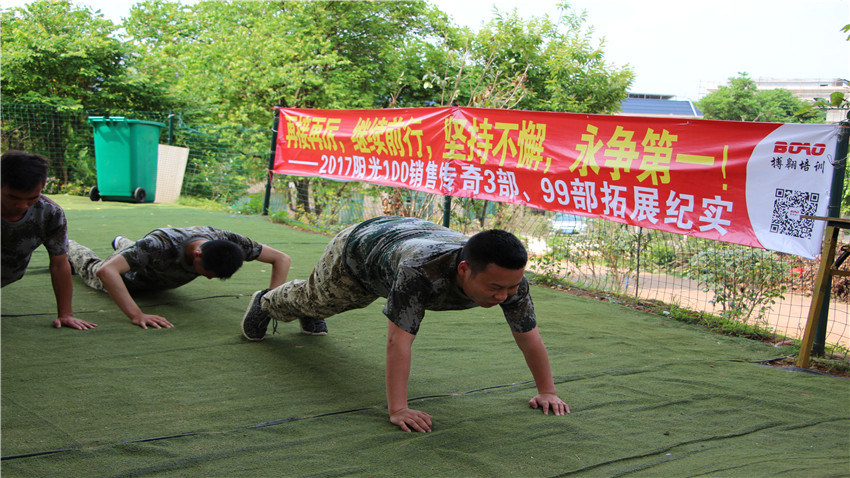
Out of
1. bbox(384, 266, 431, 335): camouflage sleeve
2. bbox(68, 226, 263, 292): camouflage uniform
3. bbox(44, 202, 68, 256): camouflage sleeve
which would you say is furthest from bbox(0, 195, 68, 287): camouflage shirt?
bbox(384, 266, 431, 335): camouflage sleeve

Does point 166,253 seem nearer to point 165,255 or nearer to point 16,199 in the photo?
Answer: point 165,255

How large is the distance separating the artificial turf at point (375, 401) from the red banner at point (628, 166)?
83 centimetres

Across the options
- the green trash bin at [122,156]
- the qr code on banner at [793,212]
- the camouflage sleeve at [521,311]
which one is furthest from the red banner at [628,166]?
the green trash bin at [122,156]

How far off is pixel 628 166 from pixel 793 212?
1190mm

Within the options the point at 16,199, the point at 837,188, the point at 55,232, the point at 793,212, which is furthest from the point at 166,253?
the point at 837,188

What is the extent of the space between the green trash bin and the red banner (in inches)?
174

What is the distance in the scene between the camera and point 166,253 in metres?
3.84

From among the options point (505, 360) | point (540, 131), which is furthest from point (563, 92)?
point (505, 360)

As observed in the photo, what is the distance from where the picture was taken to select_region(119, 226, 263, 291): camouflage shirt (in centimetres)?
374

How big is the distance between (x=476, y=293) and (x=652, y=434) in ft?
3.06

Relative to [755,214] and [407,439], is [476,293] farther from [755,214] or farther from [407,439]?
[755,214]

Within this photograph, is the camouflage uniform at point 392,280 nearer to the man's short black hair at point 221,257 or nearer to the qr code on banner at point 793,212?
the man's short black hair at point 221,257

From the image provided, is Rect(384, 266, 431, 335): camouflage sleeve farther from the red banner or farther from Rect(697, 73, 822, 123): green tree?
Rect(697, 73, 822, 123): green tree

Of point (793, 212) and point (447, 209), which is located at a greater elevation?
point (793, 212)
